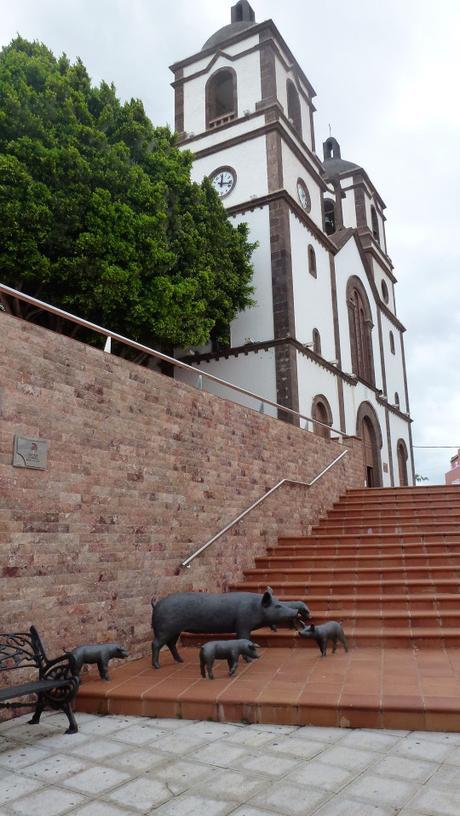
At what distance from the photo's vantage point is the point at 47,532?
5.56 m

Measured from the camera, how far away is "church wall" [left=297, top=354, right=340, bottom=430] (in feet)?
56.0

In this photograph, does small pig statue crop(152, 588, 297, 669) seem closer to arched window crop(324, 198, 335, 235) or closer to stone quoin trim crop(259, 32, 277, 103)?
stone quoin trim crop(259, 32, 277, 103)

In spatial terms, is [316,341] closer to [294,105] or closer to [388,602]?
[294,105]

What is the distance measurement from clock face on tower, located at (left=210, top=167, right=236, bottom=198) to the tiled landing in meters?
16.2

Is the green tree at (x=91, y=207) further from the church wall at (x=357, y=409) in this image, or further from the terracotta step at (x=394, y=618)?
the church wall at (x=357, y=409)

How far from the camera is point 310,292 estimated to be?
1903 centimetres

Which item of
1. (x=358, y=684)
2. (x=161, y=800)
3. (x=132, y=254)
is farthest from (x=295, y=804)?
(x=132, y=254)

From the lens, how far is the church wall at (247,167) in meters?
18.5

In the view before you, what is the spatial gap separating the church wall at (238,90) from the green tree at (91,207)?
6.74 meters

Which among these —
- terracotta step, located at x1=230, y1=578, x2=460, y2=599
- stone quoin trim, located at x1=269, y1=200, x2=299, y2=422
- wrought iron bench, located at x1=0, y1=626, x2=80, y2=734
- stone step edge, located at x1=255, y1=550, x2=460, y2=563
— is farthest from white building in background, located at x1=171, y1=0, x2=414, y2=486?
wrought iron bench, located at x1=0, y1=626, x2=80, y2=734

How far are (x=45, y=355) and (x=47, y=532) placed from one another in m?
1.71

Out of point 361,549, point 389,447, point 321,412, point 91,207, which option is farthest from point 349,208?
point 361,549

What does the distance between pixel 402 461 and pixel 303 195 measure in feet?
42.8

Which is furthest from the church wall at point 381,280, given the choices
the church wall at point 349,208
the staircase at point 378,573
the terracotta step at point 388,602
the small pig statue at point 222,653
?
the small pig statue at point 222,653
